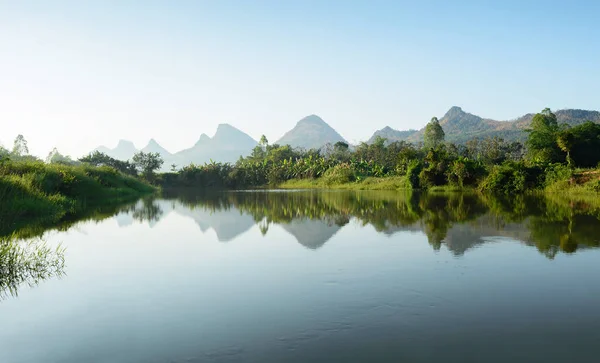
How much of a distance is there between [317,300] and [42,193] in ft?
63.3

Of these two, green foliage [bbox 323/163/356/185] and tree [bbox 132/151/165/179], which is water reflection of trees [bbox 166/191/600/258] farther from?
tree [bbox 132/151/165/179]

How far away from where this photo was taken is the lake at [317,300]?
199 inches

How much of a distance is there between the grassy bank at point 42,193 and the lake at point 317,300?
5.18 m

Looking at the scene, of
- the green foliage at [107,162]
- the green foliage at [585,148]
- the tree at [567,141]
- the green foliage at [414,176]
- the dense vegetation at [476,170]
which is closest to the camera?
the dense vegetation at [476,170]

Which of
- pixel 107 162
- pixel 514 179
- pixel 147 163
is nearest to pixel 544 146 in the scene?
pixel 514 179

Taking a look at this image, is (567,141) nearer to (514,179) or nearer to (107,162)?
(514,179)

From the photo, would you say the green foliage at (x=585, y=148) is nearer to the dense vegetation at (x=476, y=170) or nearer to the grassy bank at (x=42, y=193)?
the dense vegetation at (x=476, y=170)

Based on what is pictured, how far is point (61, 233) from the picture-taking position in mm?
14875

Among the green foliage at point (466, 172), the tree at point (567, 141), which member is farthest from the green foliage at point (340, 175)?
the tree at point (567, 141)

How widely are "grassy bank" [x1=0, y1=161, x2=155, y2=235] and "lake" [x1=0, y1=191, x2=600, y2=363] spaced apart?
518cm

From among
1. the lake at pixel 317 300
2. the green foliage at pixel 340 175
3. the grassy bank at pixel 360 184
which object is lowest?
the lake at pixel 317 300

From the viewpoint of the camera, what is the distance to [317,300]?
6988 mm

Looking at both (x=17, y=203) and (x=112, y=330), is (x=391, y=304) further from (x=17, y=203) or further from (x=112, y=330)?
(x=17, y=203)

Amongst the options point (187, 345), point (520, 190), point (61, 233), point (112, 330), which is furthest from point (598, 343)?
point (520, 190)
